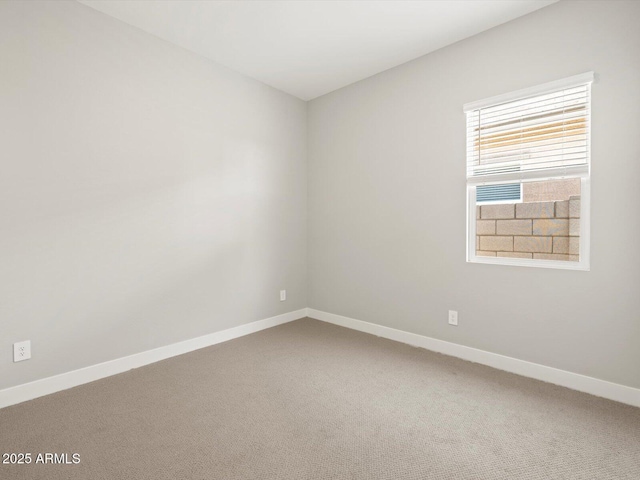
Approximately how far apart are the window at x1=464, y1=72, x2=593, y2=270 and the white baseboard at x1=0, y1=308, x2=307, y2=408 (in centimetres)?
242

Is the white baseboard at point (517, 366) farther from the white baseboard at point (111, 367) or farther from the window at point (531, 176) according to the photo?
the white baseboard at point (111, 367)

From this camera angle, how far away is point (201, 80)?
3064 mm

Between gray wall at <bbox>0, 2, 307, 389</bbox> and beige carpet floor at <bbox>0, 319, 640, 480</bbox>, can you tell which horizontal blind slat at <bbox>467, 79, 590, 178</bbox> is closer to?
beige carpet floor at <bbox>0, 319, 640, 480</bbox>

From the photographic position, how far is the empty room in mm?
1789

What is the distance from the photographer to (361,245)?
3.59 metres

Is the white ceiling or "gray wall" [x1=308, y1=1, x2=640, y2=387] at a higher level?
the white ceiling

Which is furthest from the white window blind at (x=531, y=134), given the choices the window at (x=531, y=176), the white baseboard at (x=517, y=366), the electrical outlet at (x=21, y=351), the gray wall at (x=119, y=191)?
the electrical outlet at (x=21, y=351)

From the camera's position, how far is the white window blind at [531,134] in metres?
2.27

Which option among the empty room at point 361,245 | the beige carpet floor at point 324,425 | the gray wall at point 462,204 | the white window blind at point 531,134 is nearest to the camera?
the beige carpet floor at point 324,425

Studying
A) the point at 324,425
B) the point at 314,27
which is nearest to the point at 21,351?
the point at 324,425

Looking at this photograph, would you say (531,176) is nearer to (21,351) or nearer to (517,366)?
(517,366)

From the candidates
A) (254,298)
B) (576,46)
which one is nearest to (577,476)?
(576,46)

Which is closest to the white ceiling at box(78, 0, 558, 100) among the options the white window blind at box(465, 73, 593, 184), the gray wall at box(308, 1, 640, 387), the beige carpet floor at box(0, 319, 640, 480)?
the gray wall at box(308, 1, 640, 387)

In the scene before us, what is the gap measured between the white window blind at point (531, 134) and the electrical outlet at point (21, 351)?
11.5 feet
